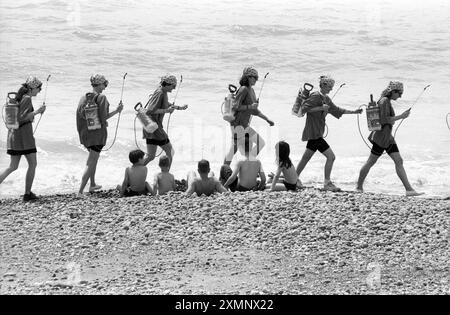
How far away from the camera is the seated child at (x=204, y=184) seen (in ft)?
39.4

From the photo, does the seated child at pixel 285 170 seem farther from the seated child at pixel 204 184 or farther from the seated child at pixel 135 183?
the seated child at pixel 135 183

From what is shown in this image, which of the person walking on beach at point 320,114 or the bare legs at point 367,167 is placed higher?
the person walking on beach at point 320,114

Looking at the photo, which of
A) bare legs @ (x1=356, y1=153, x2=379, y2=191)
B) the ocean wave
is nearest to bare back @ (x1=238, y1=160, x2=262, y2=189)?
bare legs @ (x1=356, y1=153, x2=379, y2=191)

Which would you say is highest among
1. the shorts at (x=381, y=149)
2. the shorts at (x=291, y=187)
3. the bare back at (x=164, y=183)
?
the shorts at (x=381, y=149)

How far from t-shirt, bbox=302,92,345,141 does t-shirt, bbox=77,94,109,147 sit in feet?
9.07

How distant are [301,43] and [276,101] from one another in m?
9.23

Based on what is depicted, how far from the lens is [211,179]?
1214 centimetres

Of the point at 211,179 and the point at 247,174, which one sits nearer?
the point at 211,179

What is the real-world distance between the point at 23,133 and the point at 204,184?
2469 mm

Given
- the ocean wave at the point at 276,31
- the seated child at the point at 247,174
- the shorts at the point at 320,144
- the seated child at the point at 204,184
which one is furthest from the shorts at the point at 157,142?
the ocean wave at the point at 276,31

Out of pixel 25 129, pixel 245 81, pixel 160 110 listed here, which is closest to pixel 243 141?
pixel 245 81

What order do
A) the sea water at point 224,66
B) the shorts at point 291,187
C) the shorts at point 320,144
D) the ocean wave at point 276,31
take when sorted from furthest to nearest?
the ocean wave at point 276,31
the sea water at point 224,66
the shorts at point 320,144
the shorts at point 291,187

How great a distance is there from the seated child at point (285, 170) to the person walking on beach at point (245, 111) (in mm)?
693

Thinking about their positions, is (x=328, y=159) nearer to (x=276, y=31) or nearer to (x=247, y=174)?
(x=247, y=174)
